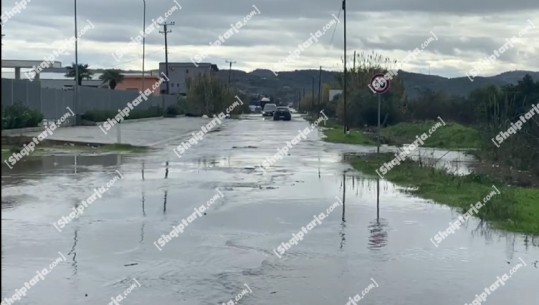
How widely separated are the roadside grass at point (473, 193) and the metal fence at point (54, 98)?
1518cm

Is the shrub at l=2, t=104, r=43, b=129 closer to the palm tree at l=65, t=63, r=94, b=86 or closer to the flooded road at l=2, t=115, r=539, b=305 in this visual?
the flooded road at l=2, t=115, r=539, b=305

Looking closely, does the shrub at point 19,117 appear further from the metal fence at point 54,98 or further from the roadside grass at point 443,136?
the roadside grass at point 443,136

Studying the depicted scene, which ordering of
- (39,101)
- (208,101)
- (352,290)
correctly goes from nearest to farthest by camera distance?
(352,290) < (39,101) < (208,101)

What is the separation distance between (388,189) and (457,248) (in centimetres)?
652

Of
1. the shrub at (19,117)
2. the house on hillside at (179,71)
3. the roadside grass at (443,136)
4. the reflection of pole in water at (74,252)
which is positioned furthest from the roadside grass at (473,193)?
the house on hillside at (179,71)

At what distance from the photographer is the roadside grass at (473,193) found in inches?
456

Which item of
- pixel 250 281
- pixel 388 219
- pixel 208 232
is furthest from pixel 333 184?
pixel 250 281

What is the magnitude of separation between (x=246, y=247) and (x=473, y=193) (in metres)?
7.01

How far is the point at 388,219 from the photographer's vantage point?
11609 millimetres

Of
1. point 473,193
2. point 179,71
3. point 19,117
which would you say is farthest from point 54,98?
point 179,71

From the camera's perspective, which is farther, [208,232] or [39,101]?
[39,101]

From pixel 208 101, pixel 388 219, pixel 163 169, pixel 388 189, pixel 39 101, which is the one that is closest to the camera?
pixel 388 219

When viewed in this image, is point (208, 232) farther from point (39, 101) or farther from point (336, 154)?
A: point (39, 101)

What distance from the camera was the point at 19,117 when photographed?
3431cm
